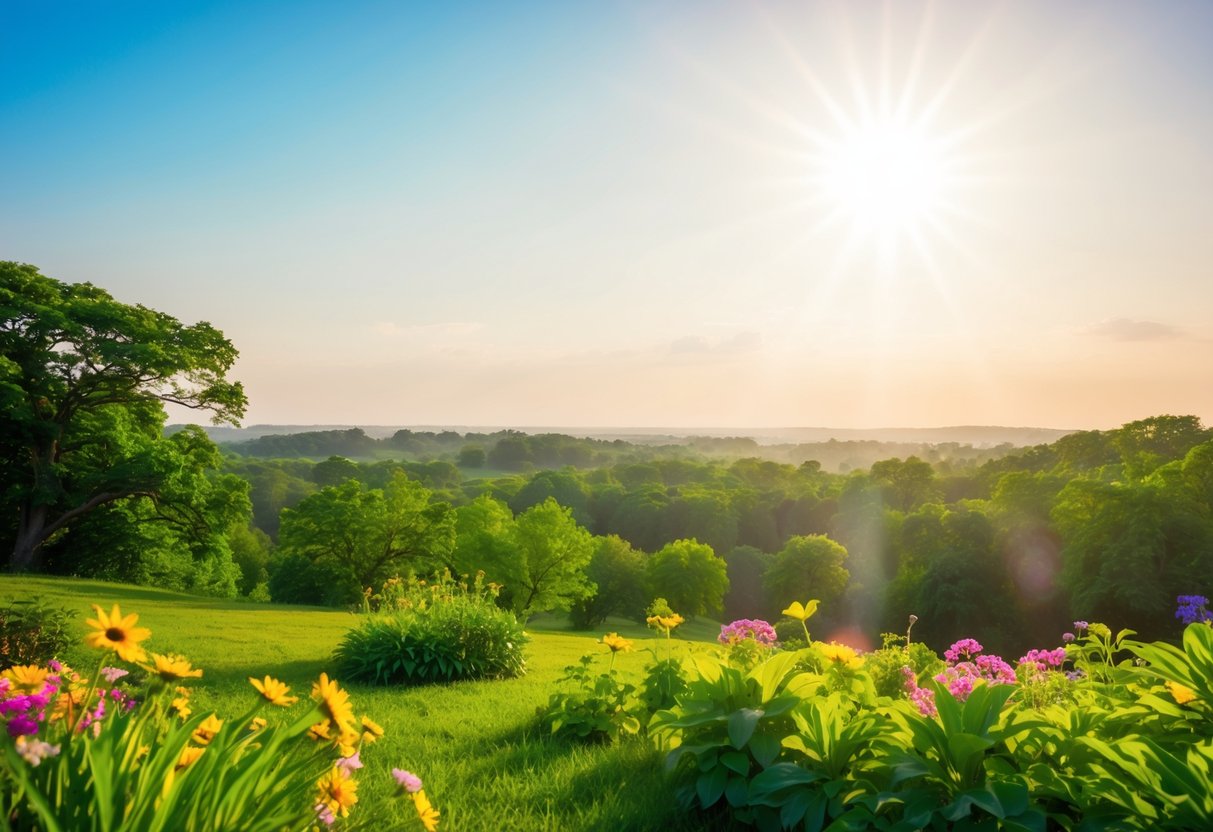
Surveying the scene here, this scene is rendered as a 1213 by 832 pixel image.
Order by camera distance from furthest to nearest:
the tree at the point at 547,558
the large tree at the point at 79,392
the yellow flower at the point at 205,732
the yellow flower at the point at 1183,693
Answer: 1. the tree at the point at 547,558
2. the large tree at the point at 79,392
3. the yellow flower at the point at 1183,693
4. the yellow flower at the point at 205,732

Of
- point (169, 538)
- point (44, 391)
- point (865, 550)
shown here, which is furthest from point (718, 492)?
point (44, 391)

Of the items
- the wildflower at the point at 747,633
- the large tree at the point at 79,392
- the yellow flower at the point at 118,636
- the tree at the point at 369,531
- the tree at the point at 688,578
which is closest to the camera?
the yellow flower at the point at 118,636

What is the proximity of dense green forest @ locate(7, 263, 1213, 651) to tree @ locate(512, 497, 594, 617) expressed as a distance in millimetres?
92

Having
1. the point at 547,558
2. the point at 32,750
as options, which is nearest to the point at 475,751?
the point at 32,750

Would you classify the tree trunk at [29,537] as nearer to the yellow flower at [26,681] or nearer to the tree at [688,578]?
the yellow flower at [26,681]

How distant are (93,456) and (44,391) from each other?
10.8 feet

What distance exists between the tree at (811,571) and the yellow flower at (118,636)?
45.2m

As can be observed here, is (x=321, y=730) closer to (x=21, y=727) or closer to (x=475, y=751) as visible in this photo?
(x=21, y=727)

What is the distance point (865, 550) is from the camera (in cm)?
4781

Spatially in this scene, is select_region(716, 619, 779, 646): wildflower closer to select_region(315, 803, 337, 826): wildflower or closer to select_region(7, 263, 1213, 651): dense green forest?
select_region(315, 803, 337, 826): wildflower

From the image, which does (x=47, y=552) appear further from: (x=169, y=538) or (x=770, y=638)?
(x=770, y=638)

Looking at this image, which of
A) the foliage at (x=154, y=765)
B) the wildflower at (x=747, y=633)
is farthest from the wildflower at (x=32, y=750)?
the wildflower at (x=747, y=633)

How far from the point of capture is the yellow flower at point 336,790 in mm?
2070

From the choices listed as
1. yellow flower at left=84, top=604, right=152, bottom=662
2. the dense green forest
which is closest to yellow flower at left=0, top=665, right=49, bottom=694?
yellow flower at left=84, top=604, right=152, bottom=662
